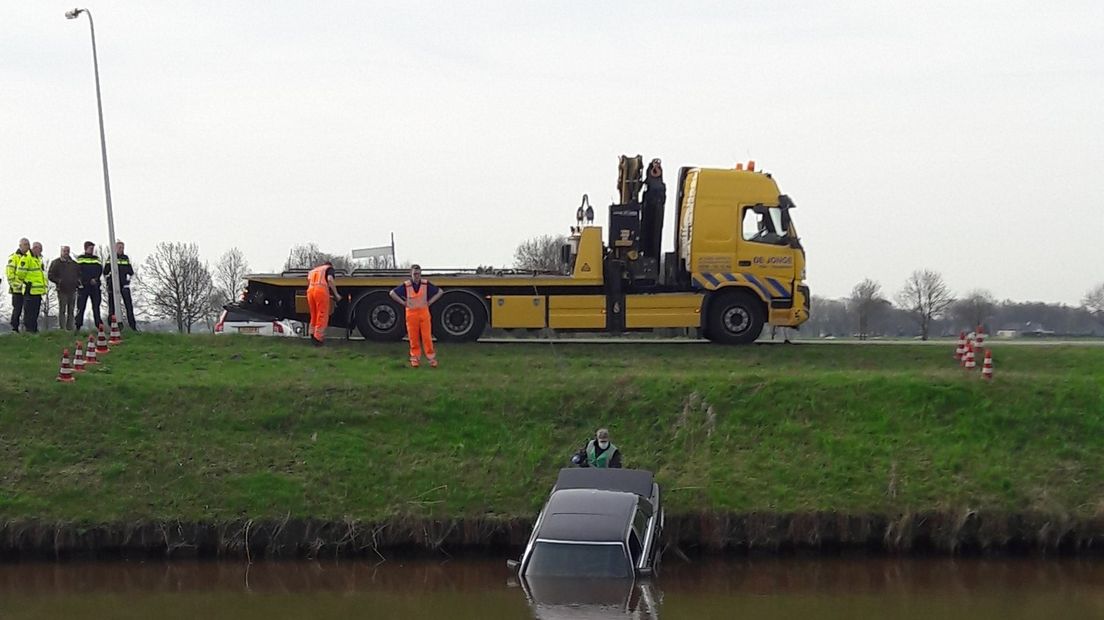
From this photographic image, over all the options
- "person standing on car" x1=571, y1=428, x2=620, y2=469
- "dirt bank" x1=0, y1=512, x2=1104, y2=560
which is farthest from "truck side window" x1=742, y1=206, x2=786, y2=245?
"person standing on car" x1=571, y1=428, x2=620, y2=469

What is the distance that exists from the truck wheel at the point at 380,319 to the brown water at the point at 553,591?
8499 millimetres

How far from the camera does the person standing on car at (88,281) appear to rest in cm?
2467

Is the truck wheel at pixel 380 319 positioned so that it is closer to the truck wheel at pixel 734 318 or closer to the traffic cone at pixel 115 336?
the traffic cone at pixel 115 336

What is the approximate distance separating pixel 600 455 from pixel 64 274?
13013mm

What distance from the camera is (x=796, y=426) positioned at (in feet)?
60.7

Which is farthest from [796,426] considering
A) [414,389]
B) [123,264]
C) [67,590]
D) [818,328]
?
[818,328]

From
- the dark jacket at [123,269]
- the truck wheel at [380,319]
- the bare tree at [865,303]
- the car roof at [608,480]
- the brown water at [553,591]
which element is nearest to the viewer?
the brown water at [553,591]

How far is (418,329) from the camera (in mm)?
21734

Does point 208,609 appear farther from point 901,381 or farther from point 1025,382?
point 1025,382

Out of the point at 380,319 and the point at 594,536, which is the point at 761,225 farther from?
the point at 594,536

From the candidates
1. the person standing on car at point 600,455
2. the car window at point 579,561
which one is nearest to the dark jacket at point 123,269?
the person standing on car at point 600,455

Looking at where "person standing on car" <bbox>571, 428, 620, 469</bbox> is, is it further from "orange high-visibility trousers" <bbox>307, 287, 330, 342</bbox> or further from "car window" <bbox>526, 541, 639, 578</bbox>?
"orange high-visibility trousers" <bbox>307, 287, 330, 342</bbox>

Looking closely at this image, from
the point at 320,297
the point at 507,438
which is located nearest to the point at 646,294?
the point at 320,297

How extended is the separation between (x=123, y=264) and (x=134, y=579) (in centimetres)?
1160
